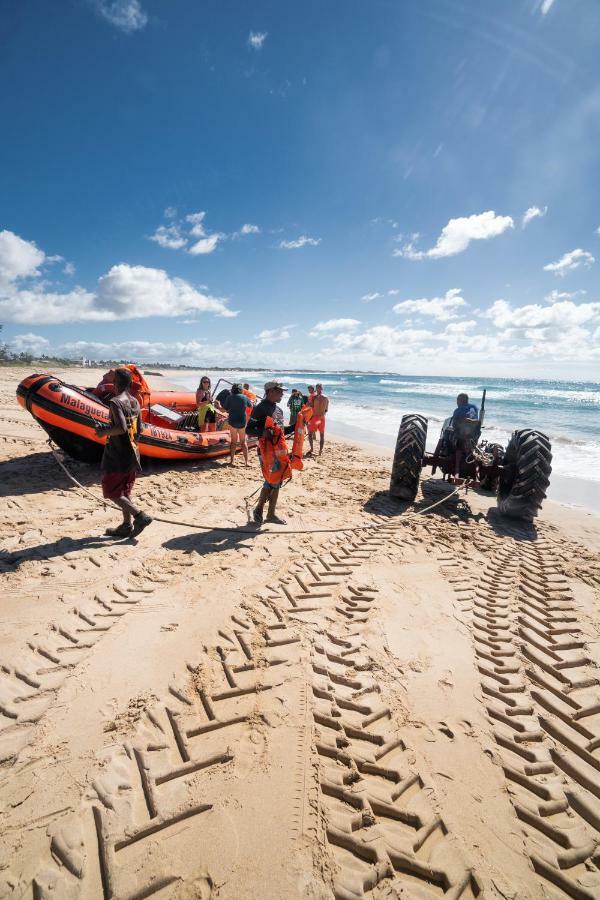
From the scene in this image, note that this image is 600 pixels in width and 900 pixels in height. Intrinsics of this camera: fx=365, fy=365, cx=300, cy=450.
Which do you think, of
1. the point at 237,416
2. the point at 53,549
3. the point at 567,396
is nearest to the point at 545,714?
the point at 53,549

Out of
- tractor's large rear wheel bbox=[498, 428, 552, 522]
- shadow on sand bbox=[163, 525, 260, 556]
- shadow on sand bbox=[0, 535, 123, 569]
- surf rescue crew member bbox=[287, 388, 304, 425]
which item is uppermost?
surf rescue crew member bbox=[287, 388, 304, 425]

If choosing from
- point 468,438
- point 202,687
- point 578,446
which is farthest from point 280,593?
point 578,446

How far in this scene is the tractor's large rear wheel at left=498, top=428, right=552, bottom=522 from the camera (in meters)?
4.78

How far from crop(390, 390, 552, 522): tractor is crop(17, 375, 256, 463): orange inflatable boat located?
3774 mm

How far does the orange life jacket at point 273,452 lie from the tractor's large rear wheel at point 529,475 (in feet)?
10.3

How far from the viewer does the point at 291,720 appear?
1.96 m

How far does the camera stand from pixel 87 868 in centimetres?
132

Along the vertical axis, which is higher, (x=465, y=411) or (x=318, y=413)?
(x=465, y=411)

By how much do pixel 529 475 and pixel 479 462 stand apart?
806 millimetres

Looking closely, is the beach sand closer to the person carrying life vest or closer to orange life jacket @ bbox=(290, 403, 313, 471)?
the person carrying life vest

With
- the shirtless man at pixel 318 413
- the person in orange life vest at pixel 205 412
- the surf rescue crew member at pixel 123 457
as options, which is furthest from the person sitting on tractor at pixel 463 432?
the person in orange life vest at pixel 205 412

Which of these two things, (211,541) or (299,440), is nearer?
(211,541)

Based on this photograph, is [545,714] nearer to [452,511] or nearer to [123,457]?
[452,511]

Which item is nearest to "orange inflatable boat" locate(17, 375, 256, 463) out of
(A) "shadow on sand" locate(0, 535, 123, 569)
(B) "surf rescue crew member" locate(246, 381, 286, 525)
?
(A) "shadow on sand" locate(0, 535, 123, 569)
